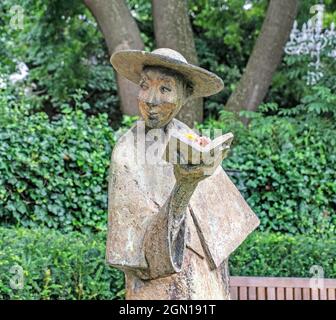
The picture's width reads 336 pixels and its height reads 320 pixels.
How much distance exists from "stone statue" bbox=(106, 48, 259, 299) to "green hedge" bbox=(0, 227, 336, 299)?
2494 millimetres

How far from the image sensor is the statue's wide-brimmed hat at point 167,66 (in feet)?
12.8

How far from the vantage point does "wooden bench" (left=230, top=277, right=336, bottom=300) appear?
253 inches

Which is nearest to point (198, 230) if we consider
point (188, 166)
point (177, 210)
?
point (177, 210)

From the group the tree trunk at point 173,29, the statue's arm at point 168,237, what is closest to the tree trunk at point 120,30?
the tree trunk at point 173,29

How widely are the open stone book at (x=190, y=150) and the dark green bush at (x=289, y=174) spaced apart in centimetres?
597

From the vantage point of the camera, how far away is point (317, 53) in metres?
11.1

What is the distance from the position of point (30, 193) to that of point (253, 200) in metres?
2.57

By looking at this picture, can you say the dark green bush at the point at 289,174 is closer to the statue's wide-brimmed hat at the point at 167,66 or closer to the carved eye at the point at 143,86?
the statue's wide-brimmed hat at the point at 167,66

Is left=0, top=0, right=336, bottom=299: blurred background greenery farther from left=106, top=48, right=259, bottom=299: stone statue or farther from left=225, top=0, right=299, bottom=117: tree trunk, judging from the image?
left=106, top=48, right=259, bottom=299: stone statue

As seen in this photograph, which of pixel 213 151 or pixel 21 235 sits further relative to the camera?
pixel 21 235

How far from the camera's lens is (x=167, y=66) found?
3.94 m

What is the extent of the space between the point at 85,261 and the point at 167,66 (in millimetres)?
3244

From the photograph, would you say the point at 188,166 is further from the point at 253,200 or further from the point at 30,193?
the point at 253,200
